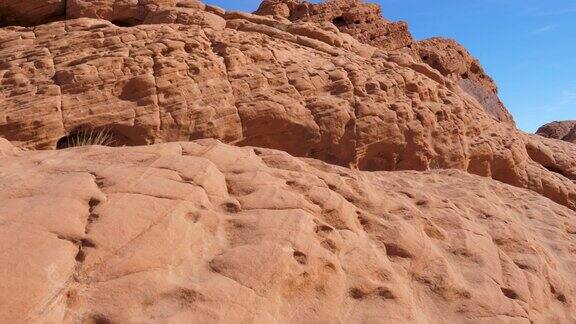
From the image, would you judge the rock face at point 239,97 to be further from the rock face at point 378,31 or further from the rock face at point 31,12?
the rock face at point 378,31

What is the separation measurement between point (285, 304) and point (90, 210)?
150cm

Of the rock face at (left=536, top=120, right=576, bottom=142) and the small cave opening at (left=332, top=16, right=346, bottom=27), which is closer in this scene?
the small cave opening at (left=332, top=16, right=346, bottom=27)

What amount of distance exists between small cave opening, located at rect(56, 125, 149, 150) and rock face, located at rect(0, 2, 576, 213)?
0.03 metres

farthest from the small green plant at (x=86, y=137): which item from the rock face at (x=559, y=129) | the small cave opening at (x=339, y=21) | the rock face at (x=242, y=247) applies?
the rock face at (x=559, y=129)

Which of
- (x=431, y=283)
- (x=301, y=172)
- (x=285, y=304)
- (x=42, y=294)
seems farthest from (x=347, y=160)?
(x=42, y=294)

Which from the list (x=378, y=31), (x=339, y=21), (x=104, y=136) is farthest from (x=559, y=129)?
(x=104, y=136)

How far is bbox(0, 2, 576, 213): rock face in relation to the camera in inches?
352

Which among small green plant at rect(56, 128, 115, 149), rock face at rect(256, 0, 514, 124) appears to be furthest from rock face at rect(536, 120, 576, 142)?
small green plant at rect(56, 128, 115, 149)

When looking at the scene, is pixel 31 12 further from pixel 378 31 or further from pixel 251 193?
pixel 251 193

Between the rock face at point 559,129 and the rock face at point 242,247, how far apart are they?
23257 millimetres

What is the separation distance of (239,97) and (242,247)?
21.6 ft

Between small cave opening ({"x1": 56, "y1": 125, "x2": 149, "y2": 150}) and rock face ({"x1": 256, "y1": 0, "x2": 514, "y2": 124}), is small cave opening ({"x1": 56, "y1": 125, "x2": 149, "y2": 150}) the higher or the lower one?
the lower one

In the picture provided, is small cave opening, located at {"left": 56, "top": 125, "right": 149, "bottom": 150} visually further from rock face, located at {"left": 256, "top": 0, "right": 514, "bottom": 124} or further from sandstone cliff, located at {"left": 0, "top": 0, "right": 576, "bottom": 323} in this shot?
rock face, located at {"left": 256, "top": 0, "right": 514, "bottom": 124}

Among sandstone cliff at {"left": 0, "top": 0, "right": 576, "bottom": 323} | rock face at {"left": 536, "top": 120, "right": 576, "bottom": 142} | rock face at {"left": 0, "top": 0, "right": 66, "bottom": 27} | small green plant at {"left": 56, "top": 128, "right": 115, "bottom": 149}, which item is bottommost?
small green plant at {"left": 56, "top": 128, "right": 115, "bottom": 149}
